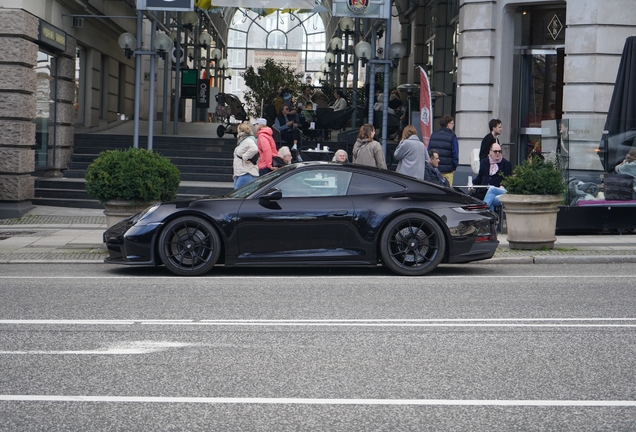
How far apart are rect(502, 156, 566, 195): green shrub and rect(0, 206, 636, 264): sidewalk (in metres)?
0.82

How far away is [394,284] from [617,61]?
1079 cm

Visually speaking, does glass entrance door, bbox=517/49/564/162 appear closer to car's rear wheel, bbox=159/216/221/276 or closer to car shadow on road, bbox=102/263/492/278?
car shadow on road, bbox=102/263/492/278

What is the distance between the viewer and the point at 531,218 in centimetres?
1356

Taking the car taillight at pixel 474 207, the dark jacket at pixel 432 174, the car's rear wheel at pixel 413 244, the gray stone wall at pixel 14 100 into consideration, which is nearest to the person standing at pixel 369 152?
the dark jacket at pixel 432 174

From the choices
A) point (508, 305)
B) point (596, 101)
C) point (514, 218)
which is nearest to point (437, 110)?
point (596, 101)

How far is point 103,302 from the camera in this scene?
29.6 feet

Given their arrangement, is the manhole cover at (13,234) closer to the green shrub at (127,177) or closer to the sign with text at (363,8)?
the green shrub at (127,177)

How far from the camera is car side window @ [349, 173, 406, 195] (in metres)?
11.4

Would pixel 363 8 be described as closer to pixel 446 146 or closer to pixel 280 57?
pixel 446 146

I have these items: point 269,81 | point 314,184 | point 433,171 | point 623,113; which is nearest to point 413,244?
point 314,184

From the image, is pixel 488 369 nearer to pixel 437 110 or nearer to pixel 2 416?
pixel 2 416

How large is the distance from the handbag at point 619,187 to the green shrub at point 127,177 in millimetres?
6934

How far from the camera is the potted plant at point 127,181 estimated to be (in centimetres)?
1327

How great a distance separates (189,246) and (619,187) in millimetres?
7686
